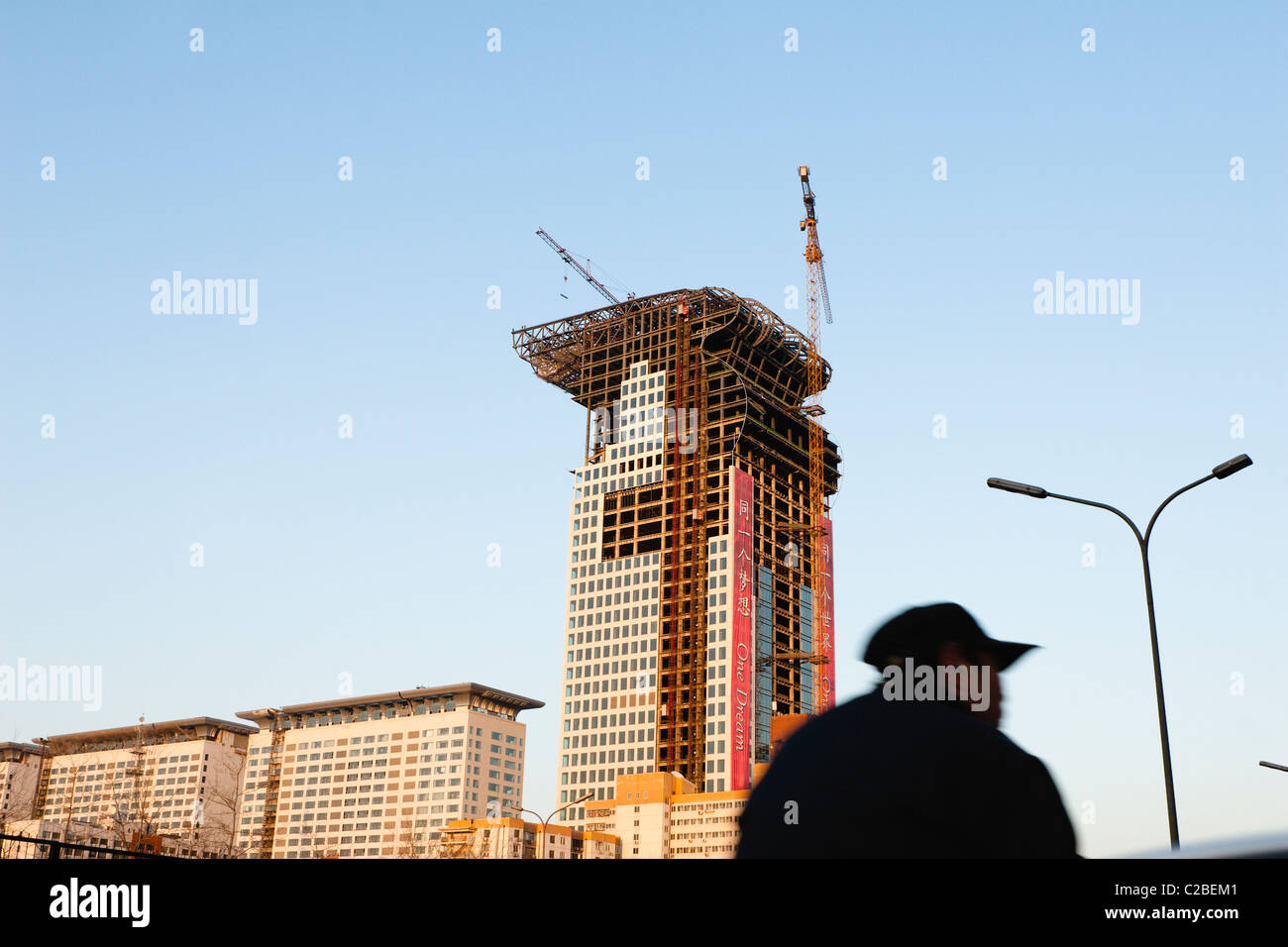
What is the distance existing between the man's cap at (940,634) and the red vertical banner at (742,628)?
155 meters

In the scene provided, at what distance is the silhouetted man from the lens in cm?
436

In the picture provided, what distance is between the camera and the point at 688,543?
563 ft

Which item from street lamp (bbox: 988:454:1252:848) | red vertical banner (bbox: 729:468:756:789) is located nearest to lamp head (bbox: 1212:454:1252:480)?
street lamp (bbox: 988:454:1252:848)

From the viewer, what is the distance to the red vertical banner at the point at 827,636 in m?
178

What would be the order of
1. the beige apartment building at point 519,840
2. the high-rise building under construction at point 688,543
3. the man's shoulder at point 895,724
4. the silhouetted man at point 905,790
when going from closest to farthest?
the silhouetted man at point 905,790, the man's shoulder at point 895,724, the beige apartment building at point 519,840, the high-rise building under construction at point 688,543

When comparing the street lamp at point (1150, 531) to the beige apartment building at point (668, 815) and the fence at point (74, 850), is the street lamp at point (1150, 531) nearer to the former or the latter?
the fence at point (74, 850)

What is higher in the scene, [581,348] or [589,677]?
[581,348]

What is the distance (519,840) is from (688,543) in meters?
51.0

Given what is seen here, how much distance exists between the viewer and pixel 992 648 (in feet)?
16.5

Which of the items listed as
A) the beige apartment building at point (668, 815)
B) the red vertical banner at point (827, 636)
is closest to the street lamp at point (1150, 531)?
the beige apartment building at point (668, 815)

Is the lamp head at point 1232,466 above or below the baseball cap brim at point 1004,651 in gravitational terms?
above
